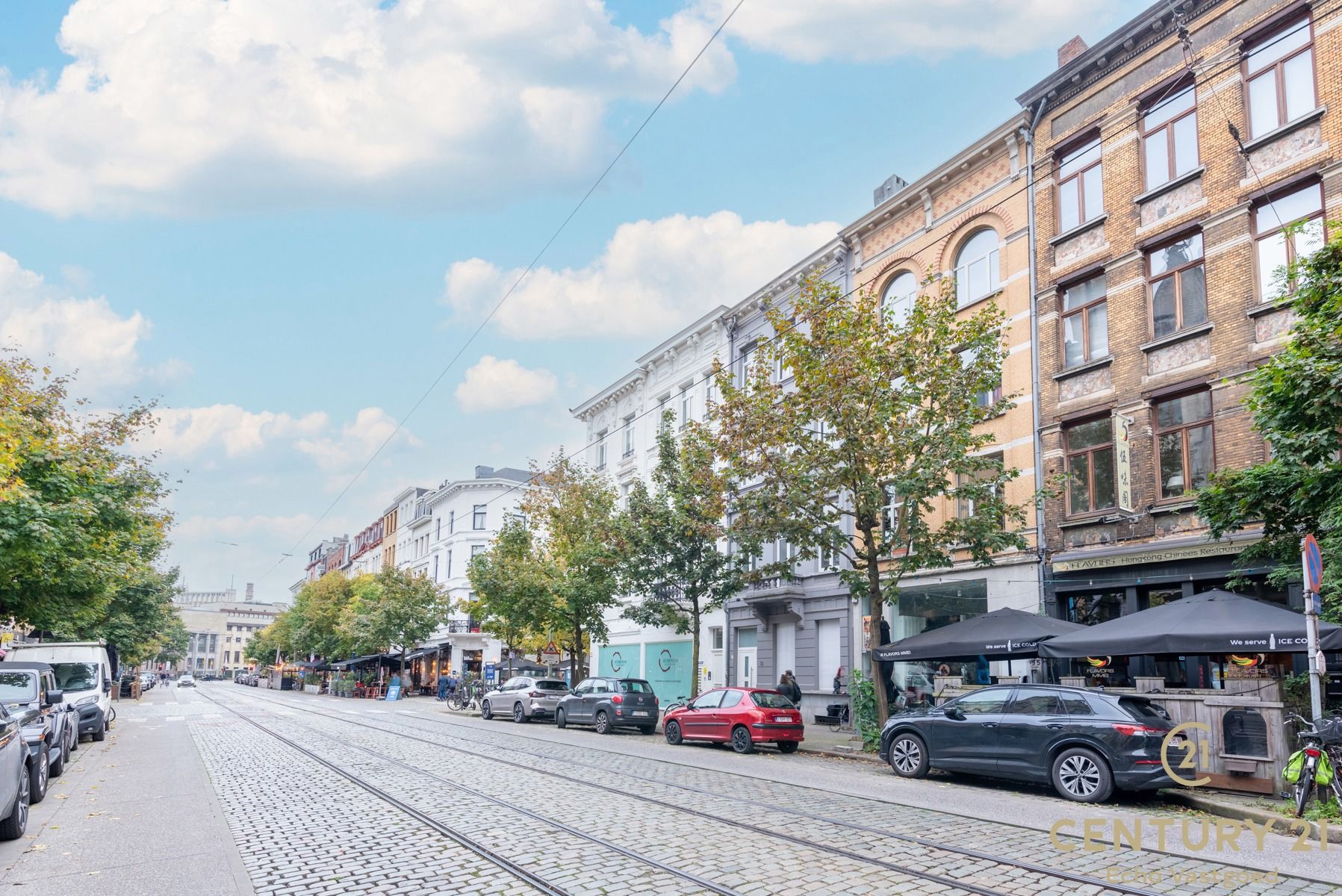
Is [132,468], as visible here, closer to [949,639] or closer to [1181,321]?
[949,639]

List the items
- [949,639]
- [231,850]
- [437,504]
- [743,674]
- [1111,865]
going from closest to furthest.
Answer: [1111,865]
[231,850]
[949,639]
[743,674]
[437,504]

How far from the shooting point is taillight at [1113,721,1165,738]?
12133 millimetres

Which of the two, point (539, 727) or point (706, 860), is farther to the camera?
point (539, 727)

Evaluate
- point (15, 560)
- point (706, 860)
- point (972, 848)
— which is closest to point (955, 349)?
point (972, 848)

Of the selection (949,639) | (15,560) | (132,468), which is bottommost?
(949,639)

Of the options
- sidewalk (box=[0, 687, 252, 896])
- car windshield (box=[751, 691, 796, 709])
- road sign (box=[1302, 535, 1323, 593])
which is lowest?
sidewalk (box=[0, 687, 252, 896])

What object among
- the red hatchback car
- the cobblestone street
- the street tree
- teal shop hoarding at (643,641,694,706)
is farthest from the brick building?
teal shop hoarding at (643,641,694,706)

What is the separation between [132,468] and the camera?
25.6 metres

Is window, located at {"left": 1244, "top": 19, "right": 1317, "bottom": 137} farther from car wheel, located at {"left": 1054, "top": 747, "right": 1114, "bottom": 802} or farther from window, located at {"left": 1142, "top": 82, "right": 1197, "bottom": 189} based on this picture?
car wheel, located at {"left": 1054, "top": 747, "right": 1114, "bottom": 802}

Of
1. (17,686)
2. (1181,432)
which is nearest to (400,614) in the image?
(17,686)

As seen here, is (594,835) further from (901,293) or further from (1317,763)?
(901,293)

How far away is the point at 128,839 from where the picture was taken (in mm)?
9648

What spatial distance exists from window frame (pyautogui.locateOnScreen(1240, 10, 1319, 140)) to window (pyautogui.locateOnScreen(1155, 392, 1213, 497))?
17.0 feet

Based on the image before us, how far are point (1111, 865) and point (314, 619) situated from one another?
232 feet
